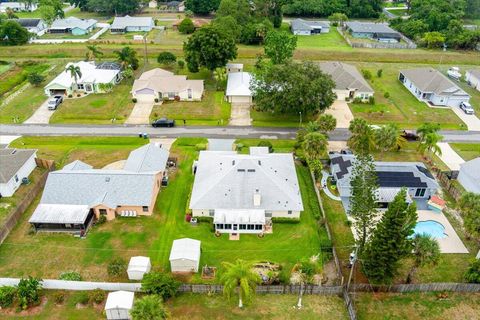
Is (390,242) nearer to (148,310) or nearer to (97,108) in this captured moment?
(148,310)

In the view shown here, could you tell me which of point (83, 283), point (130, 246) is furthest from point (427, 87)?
point (83, 283)

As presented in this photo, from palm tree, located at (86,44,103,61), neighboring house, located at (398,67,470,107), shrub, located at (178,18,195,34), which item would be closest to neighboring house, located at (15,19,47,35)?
palm tree, located at (86,44,103,61)

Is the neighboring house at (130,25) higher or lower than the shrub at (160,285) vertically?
higher

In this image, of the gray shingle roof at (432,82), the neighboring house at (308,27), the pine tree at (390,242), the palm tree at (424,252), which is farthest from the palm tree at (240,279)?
the neighboring house at (308,27)

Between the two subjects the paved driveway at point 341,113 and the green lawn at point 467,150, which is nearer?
the green lawn at point 467,150

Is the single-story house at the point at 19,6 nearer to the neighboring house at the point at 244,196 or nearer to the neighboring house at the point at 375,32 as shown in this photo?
the neighboring house at the point at 375,32
